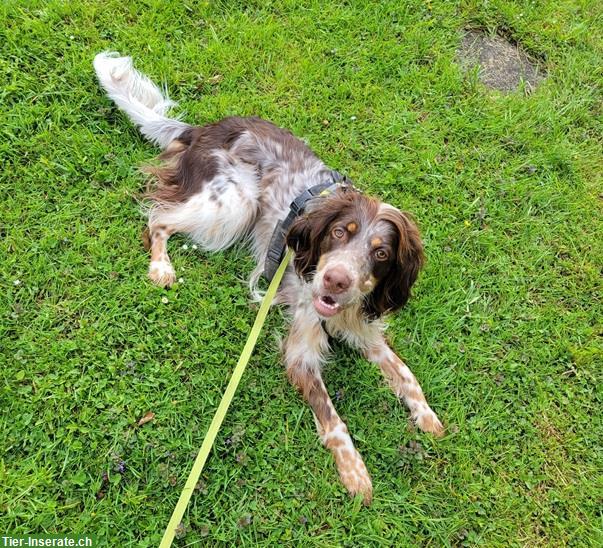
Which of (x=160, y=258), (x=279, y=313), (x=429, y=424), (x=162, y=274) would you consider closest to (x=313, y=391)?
(x=279, y=313)

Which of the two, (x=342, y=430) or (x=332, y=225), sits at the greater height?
(x=332, y=225)

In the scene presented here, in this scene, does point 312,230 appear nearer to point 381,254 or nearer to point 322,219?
point 322,219

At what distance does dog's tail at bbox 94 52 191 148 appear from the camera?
4004 millimetres

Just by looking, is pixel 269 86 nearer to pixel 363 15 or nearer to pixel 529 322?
pixel 363 15

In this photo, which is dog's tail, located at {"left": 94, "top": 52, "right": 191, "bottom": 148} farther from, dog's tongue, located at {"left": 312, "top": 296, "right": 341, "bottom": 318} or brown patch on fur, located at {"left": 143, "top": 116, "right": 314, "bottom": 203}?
dog's tongue, located at {"left": 312, "top": 296, "right": 341, "bottom": 318}

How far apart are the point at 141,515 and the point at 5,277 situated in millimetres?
1745

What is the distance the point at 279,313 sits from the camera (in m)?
3.72

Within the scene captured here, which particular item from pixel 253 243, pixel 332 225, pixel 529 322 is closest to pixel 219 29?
pixel 253 243

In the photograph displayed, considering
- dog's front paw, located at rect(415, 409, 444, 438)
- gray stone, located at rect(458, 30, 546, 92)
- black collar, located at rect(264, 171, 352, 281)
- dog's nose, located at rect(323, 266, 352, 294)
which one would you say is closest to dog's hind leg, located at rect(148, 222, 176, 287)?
black collar, located at rect(264, 171, 352, 281)

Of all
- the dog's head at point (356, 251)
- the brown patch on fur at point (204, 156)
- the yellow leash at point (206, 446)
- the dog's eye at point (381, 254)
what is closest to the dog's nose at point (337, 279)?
the dog's head at point (356, 251)

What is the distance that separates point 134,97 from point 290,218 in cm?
168

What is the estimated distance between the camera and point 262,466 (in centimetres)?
309

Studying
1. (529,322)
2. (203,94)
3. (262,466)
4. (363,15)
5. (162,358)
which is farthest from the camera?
(363,15)

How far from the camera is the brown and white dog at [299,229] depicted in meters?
2.92
